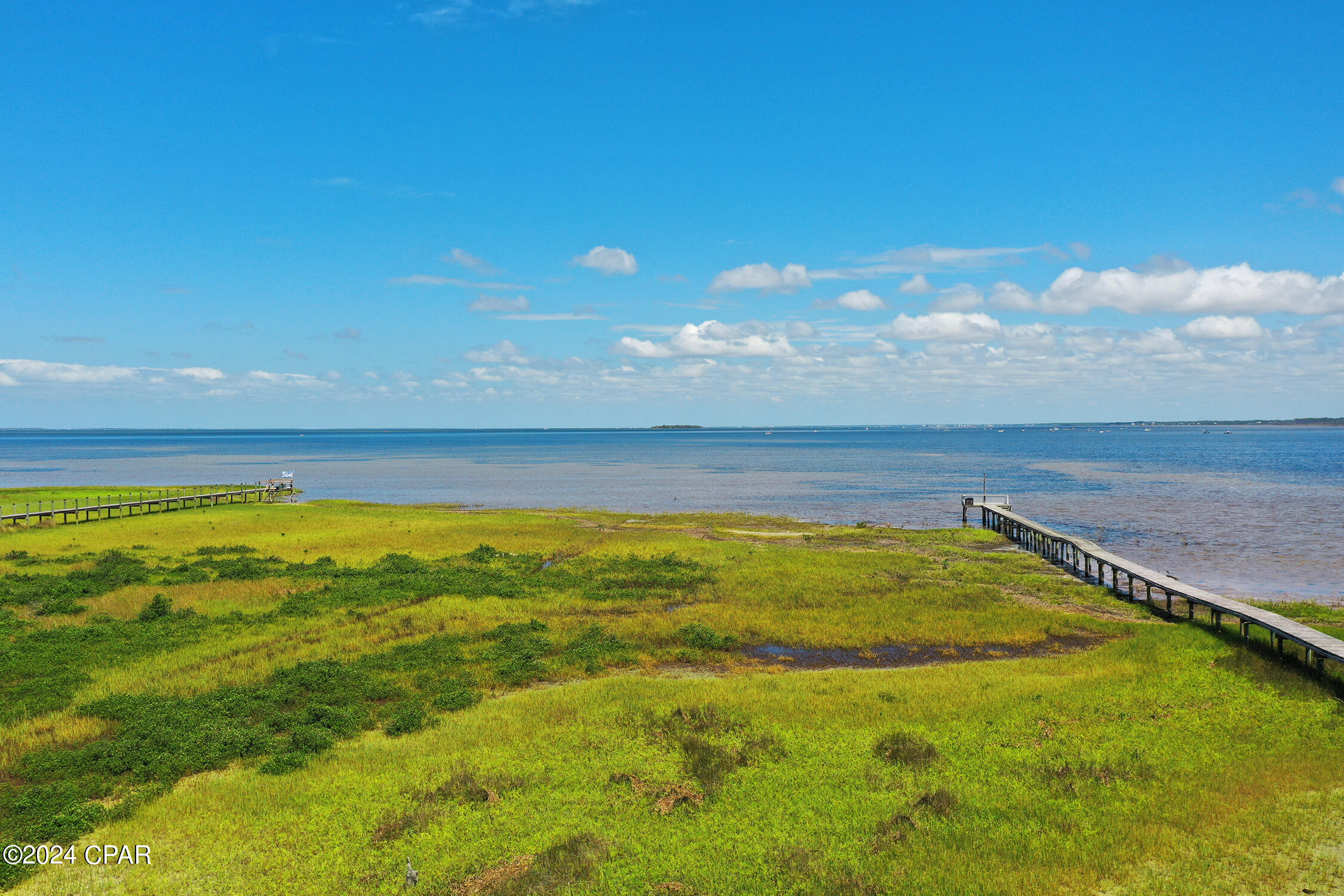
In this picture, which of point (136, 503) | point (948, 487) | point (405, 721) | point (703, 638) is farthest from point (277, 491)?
point (948, 487)

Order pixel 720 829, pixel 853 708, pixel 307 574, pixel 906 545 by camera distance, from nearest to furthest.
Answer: pixel 720 829 → pixel 853 708 → pixel 307 574 → pixel 906 545

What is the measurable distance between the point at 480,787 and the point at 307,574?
79.6 ft

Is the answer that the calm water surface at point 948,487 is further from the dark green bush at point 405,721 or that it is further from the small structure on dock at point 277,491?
the dark green bush at point 405,721

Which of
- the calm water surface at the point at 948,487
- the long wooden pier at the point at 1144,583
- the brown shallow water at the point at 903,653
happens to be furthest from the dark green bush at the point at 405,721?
the calm water surface at the point at 948,487

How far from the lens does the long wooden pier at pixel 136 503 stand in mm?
51844

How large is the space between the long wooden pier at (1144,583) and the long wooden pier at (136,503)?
206 feet

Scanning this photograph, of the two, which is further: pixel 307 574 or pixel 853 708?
pixel 307 574

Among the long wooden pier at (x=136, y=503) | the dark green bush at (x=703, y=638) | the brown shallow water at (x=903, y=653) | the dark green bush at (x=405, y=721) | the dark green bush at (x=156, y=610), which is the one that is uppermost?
the long wooden pier at (x=136, y=503)

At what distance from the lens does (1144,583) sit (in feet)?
112

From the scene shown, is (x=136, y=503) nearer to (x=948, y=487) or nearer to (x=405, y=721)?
(x=405, y=721)

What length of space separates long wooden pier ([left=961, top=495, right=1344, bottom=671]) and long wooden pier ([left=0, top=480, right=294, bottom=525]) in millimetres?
62653

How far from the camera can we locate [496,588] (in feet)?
100

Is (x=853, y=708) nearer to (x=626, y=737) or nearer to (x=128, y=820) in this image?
(x=626, y=737)

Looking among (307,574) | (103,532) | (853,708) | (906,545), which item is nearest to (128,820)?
(853,708)
